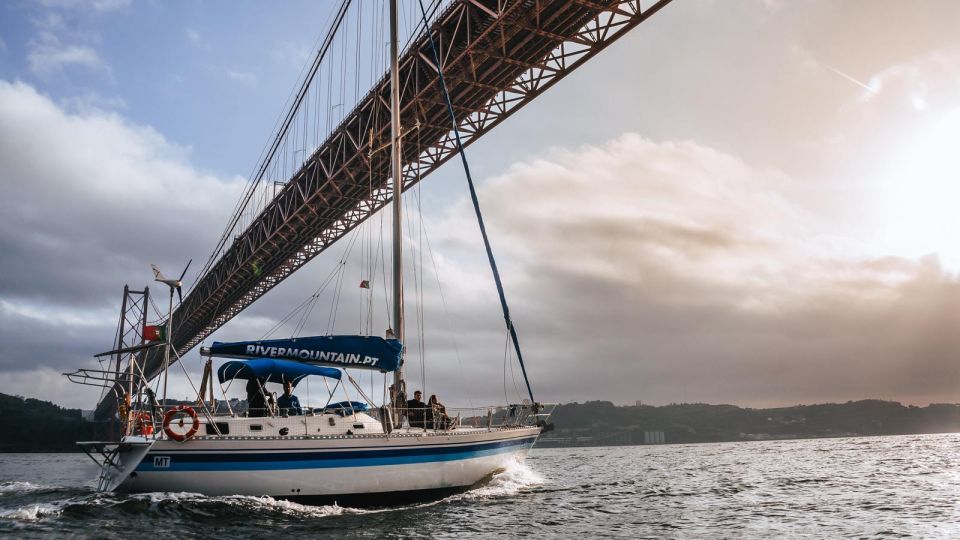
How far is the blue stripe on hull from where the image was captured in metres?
12.1

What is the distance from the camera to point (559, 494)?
18047mm

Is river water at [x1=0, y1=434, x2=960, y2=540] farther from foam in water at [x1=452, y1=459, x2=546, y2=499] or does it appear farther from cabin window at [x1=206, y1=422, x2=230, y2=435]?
cabin window at [x1=206, y1=422, x2=230, y2=435]

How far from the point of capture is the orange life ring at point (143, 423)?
13.5 m

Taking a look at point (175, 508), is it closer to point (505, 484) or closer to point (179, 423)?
point (179, 423)

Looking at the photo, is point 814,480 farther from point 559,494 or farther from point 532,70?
point 532,70

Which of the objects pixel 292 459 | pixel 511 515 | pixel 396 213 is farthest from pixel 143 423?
pixel 396 213

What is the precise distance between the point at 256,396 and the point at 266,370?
0.65 metres

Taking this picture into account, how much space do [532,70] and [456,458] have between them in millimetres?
14703

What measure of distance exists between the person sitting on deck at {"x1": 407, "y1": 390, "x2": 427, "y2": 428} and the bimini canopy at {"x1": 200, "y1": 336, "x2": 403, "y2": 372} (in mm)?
1257

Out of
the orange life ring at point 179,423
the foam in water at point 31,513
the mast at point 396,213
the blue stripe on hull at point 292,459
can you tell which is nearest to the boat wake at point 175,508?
the foam in water at point 31,513

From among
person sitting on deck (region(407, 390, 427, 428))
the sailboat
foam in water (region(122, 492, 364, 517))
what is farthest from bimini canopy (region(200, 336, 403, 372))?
foam in water (region(122, 492, 364, 517))

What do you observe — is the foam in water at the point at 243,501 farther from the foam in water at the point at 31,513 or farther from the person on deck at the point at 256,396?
the person on deck at the point at 256,396

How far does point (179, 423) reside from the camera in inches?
485

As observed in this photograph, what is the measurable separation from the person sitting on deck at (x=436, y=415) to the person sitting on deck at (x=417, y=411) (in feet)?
0.56
